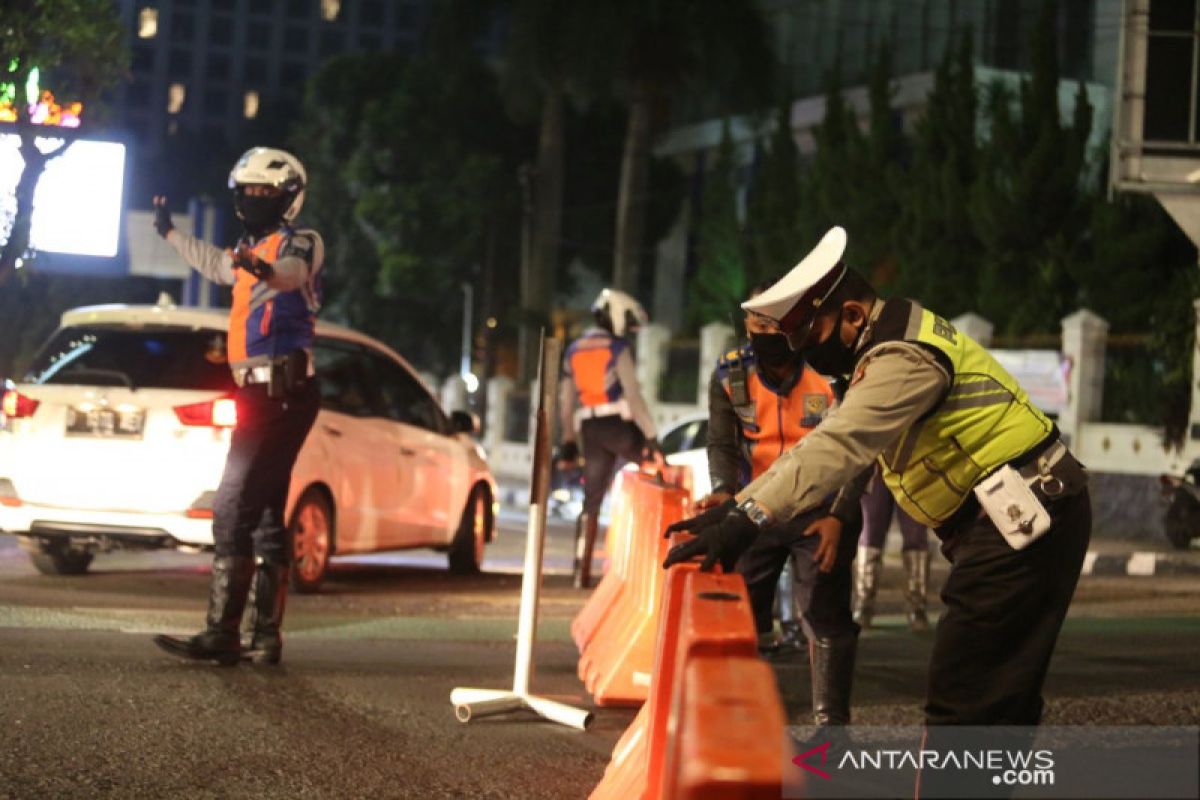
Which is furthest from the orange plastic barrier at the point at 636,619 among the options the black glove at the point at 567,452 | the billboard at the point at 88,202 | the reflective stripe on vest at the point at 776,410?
the billboard at the point at 88,202

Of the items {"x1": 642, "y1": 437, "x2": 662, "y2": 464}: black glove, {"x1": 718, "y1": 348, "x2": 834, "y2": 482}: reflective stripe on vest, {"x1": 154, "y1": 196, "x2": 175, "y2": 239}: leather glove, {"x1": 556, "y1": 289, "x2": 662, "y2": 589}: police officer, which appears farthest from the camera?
{"x1": 556, "y1": 289, "x2": 662, "y2": 589}: police officer

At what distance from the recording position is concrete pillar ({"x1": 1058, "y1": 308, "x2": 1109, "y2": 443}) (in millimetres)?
25500

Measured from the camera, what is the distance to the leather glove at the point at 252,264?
8.45m

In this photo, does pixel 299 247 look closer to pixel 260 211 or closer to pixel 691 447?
pixel 260 211

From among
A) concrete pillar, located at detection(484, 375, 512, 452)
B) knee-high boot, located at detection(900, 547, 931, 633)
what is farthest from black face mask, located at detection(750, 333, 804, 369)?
concrete pillar, located at detection(484, 375, 512, 452)

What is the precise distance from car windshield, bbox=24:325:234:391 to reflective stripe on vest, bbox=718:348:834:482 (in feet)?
16.2

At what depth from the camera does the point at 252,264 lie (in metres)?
8.45

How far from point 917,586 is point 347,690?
14.9 ft

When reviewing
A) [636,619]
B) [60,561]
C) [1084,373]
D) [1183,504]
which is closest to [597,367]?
[60,561]

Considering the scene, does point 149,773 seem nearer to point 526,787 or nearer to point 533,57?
point 526,787

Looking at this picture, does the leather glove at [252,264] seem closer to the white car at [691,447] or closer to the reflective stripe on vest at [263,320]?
the reflective stripe on vest at [263,320]

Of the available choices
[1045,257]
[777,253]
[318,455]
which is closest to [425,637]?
[318,455]

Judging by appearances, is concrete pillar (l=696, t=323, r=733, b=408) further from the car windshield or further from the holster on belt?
the holster on belt

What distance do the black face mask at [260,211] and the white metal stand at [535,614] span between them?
1.48 meters
